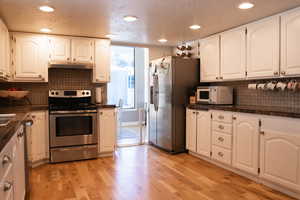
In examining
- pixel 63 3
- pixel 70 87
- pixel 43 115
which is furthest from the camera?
pixel 70 87

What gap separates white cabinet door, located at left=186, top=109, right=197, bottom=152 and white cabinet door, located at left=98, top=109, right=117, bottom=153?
132 centimetres

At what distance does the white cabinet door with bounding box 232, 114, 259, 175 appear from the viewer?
295 centimetres

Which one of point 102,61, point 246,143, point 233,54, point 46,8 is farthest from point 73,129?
point 233,54

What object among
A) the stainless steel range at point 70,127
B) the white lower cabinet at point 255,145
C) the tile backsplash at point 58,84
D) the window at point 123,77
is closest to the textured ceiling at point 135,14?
the tile backsplash at point 58,84

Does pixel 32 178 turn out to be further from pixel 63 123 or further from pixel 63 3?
pixel 63 3

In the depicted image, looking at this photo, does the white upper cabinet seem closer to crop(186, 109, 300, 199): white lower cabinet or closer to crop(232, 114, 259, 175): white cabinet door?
crop(186, 109, 300, 199): white lower cabinet

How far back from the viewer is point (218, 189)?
2.81 metres

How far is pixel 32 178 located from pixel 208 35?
Result: 3.52m

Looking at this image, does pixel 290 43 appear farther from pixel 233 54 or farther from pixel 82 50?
pixel 82 50

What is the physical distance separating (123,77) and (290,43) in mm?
5233

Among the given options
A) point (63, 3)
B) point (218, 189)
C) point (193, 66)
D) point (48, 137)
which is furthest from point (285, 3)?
point (48, 137)

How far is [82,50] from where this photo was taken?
415 centimetres

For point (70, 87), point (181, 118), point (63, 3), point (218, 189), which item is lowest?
point (218, 189)

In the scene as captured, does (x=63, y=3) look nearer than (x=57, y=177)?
Yes
